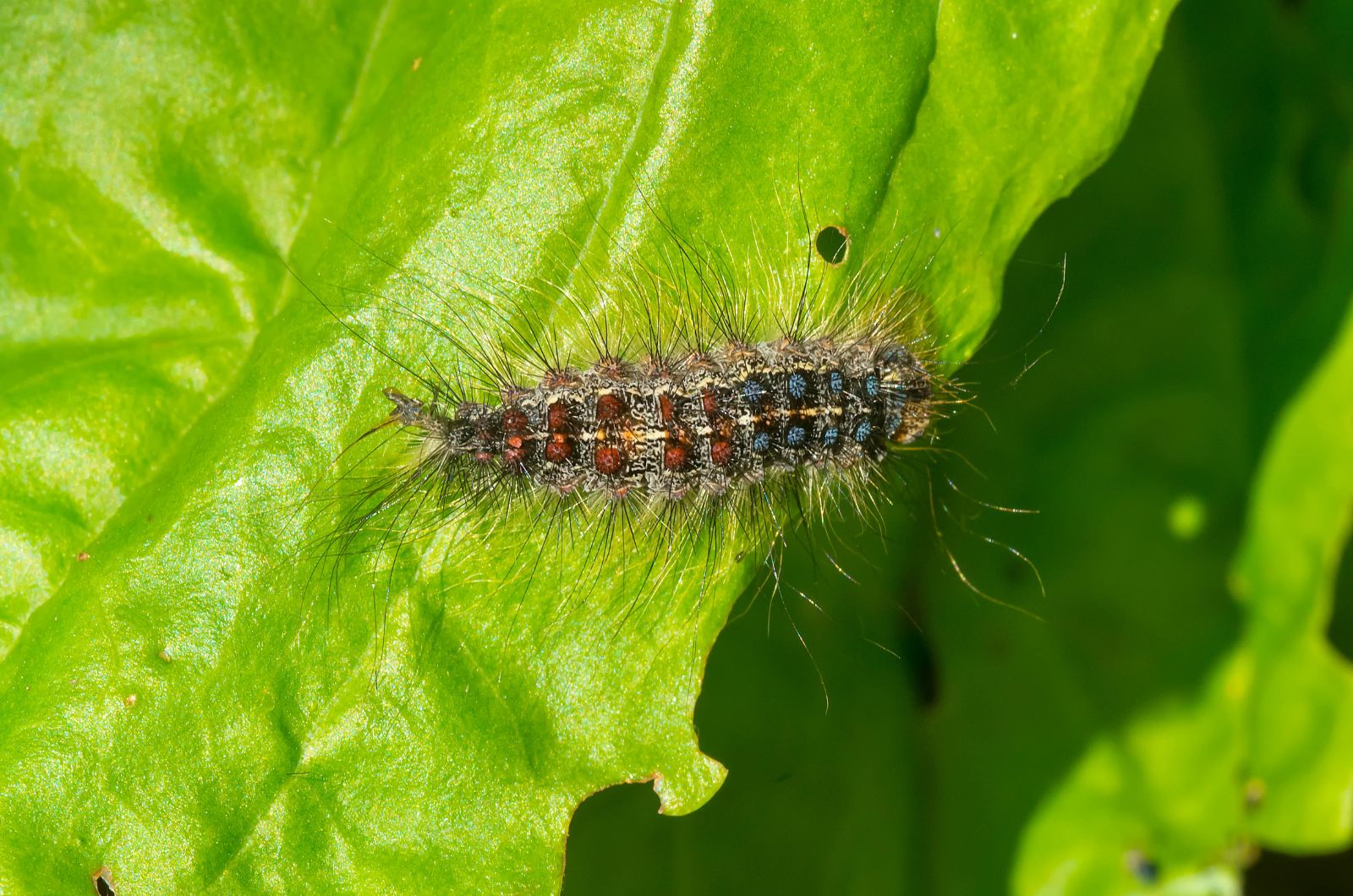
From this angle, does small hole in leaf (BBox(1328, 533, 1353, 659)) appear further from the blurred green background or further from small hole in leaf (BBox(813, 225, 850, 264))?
small hole in leaf (BBox(813, 225, 850, 264))

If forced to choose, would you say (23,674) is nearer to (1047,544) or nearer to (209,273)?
(209,273)

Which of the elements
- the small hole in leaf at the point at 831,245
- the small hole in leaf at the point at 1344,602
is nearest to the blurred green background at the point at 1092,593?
the small hole in leaf at the point at 1344,602

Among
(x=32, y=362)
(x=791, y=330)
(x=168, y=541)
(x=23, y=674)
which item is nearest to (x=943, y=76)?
(x=791, y=330)

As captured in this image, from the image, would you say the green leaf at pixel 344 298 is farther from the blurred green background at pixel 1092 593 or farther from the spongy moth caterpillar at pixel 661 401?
the blurred green background at pixel 1092 593

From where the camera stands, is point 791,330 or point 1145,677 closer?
point 791,330

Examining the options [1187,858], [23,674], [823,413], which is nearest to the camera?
[23,674]
